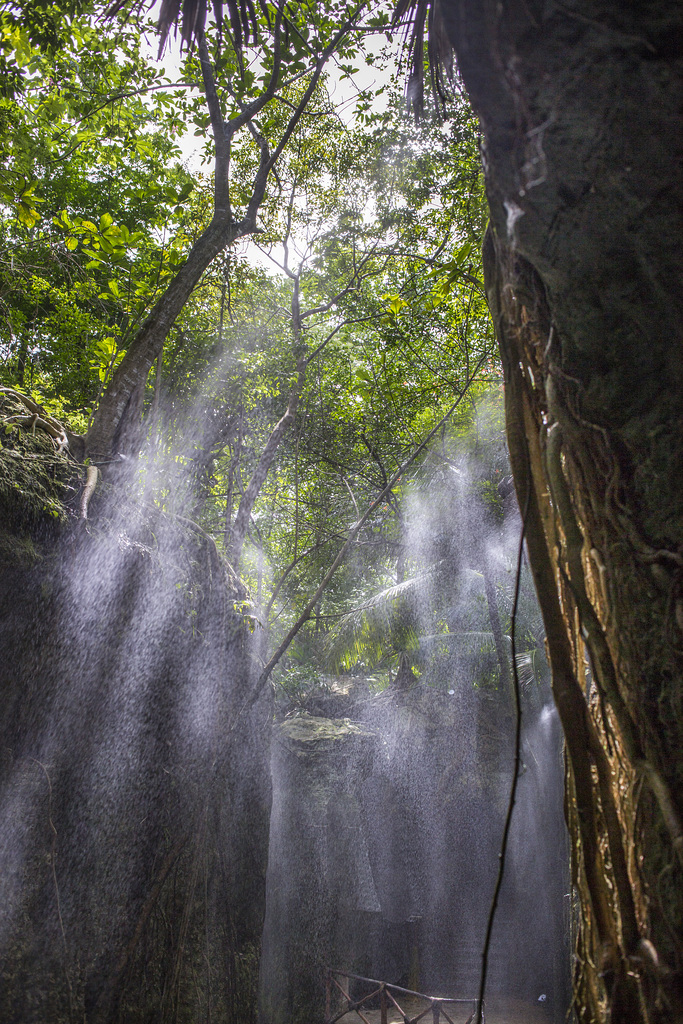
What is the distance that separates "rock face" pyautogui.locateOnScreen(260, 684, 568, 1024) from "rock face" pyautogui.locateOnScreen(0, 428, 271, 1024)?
10.3ft

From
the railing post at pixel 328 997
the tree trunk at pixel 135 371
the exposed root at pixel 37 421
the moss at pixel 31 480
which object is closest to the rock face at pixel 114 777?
the moss at pixel 31 480

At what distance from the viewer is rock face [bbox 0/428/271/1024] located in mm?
4266

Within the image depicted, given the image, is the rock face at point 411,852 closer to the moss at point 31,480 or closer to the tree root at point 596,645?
the moss at point 31,480

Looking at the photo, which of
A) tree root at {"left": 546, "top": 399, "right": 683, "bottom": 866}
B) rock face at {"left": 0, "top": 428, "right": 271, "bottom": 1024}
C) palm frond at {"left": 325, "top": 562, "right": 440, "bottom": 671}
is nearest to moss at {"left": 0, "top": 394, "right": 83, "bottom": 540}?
rock face at {"left": 0, "top": 428, "right": 271, "bottom": 1024}

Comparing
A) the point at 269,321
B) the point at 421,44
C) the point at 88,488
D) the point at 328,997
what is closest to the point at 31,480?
the point at 88,488

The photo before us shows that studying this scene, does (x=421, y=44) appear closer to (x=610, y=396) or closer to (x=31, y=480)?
(x=610, y=396)

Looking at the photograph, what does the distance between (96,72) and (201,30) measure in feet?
13.4

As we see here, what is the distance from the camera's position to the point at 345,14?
16.1 ft

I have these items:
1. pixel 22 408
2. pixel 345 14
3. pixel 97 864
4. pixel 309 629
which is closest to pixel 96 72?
pixel 345 14

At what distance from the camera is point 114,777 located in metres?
4.84

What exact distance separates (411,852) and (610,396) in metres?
11.0

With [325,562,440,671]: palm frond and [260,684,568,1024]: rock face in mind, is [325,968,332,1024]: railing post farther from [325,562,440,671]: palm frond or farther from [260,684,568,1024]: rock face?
[325,562,440,671]: palm frond

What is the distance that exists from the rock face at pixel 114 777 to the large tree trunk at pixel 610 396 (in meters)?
3.97

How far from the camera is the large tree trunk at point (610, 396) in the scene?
3.21 ft
